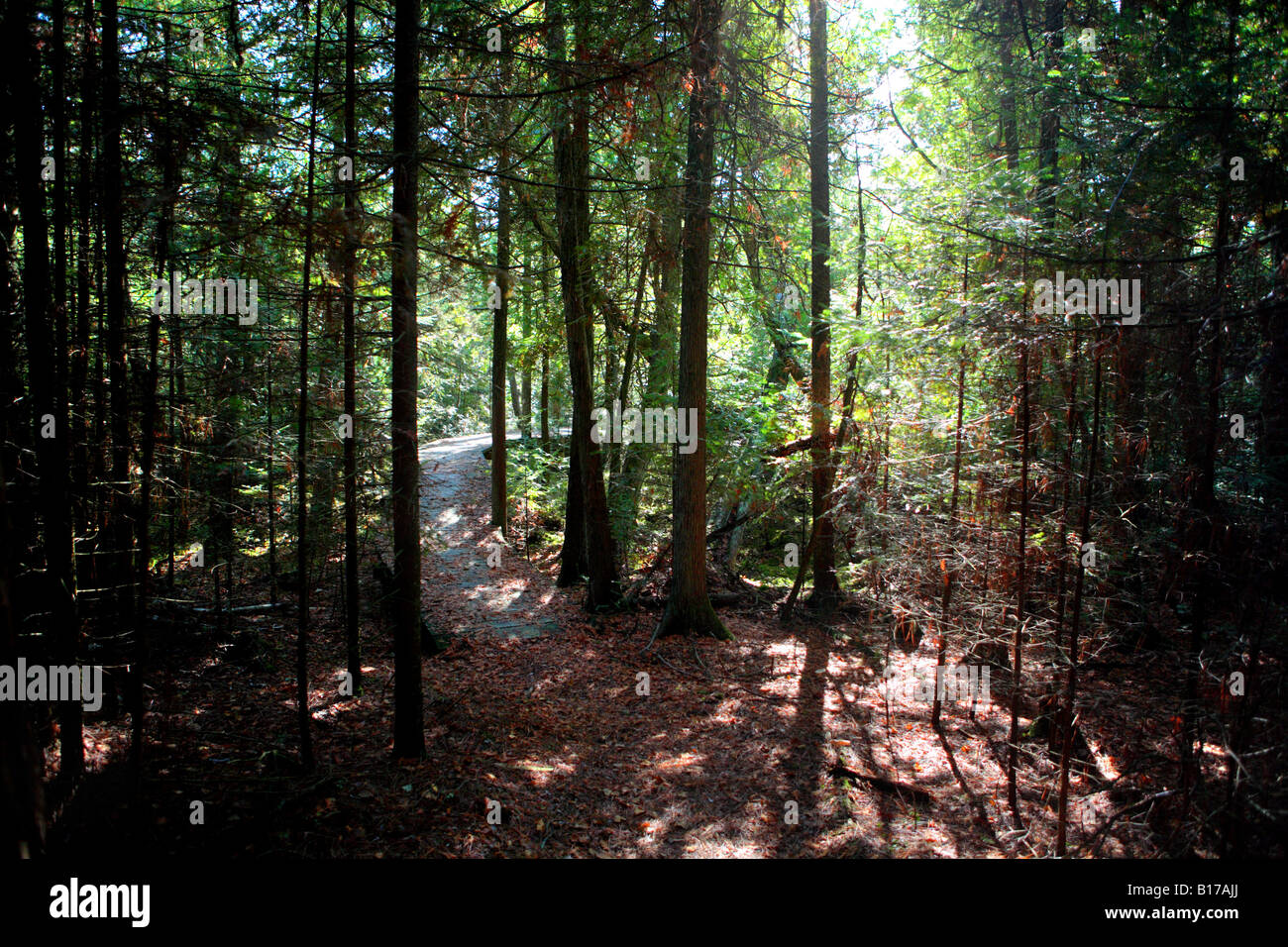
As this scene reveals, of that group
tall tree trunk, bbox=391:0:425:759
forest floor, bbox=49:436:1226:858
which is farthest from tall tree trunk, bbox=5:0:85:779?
tall tree trunk, bbox=391:0:425:759

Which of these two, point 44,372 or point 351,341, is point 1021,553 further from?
point 44,372

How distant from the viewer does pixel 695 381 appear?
10.5 m

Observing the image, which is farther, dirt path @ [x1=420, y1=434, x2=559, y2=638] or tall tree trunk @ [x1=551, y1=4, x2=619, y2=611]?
dirt path @ [x1=420, y1=434, x2=559, y2=638]

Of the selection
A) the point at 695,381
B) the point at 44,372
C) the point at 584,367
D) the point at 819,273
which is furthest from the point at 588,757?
the point at 819,273

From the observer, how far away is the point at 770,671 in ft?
32.2

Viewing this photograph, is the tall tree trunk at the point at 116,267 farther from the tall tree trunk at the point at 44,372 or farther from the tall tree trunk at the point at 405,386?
the tall tree trunk at the point at 405,386

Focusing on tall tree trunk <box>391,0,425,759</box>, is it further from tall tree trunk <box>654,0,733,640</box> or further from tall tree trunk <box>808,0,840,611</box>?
tall tree trunk <box>808,0,840,611</box>

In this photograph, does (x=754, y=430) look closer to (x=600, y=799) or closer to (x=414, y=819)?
(x=600, y=799)

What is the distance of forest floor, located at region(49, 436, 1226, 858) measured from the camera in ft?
18.1

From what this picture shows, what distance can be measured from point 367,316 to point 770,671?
24.1 ft

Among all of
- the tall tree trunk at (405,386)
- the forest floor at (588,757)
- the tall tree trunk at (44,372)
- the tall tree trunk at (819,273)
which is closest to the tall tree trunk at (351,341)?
the tall tree trunk at (405,386)

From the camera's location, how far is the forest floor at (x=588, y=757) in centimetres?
553

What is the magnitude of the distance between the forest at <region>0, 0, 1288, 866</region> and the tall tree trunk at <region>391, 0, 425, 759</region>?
4cm

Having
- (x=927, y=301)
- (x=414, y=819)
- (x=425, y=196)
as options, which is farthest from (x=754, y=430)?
(x=414, y=819)
